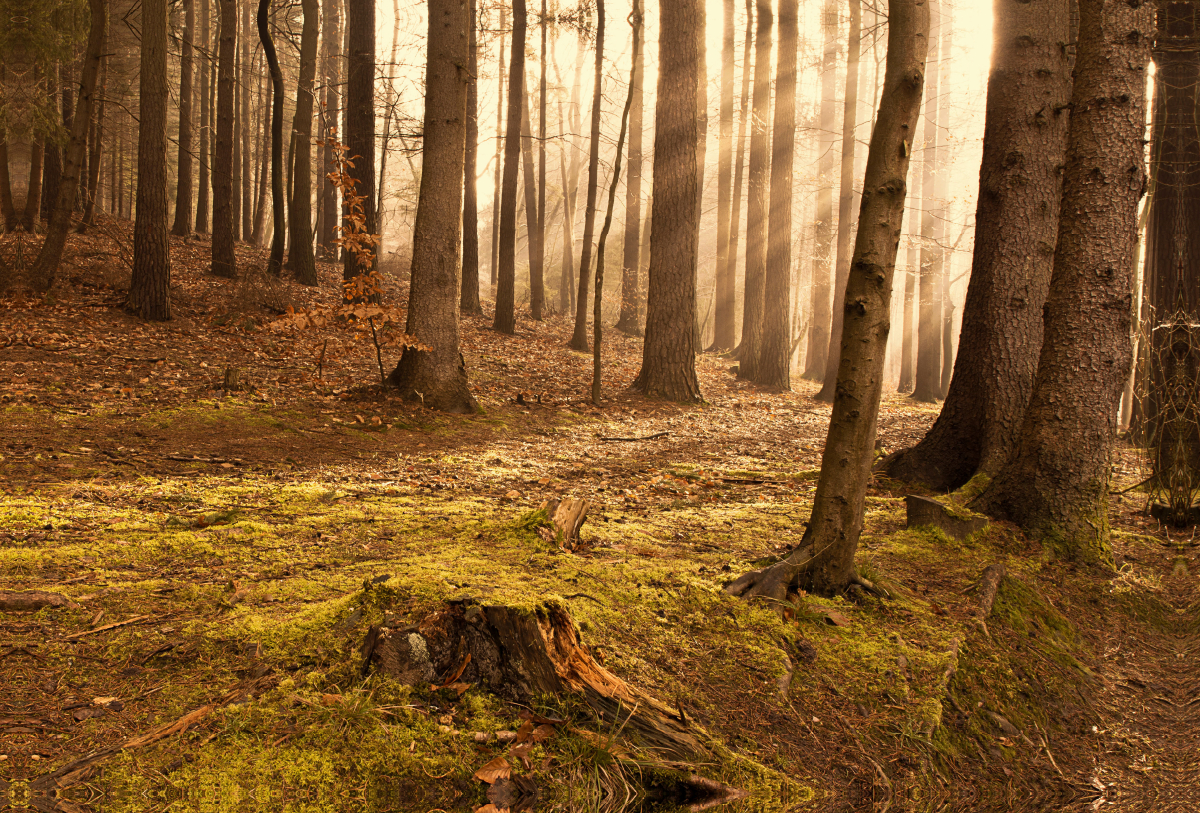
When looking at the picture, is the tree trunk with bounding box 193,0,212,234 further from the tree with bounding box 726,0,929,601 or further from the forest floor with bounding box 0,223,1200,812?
the tree with bounding box 726,0,929,601

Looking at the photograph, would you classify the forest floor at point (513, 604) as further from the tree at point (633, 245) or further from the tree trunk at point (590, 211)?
the tree at point (633, 245)

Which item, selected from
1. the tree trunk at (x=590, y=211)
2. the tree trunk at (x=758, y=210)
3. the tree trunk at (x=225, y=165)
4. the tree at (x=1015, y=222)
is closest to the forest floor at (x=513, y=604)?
the tree at (x=1015, y=222)

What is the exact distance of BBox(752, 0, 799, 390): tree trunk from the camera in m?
16.5

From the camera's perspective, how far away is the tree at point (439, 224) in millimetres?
8523

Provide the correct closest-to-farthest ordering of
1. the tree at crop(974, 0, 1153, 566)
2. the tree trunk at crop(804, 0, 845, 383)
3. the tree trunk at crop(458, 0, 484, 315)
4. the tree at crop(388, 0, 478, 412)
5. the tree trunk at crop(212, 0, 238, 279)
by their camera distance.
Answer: the tree at crop(974, 0, 1153, 566), the tree at crop(388, 0, 478, 412), the tree trunk at crop(212, 0, 238, 279), the tree trunk at crop(458, 0, 484, 315), the tree trunk at crop(804, 0, 845, 383)

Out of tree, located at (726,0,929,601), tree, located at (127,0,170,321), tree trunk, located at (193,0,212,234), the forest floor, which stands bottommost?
the forest floor

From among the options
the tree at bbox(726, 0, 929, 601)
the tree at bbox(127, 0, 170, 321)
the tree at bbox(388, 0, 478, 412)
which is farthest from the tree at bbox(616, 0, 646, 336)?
the tree at bbox(726, 0, 929, 601)

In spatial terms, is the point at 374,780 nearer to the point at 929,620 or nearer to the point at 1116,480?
the point at 929,620

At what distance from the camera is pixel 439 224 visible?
28.4ft

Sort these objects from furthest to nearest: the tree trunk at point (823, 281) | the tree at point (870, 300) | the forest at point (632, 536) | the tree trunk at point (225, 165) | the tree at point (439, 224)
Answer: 1. the tree trunk at point (823, 281)
2. the tree trunk at point (225, 165)
3. the tree at point (439, 224)
4. the tree at point (870, 300)
5. the forest at point (632, 536)

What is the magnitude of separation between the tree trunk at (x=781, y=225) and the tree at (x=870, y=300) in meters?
13.2

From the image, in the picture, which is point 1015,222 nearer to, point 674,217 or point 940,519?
point 940,519

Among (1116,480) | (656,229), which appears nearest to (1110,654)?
(1116,480)

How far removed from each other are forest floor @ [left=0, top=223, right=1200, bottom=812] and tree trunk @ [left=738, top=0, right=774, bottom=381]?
11.3 meters
